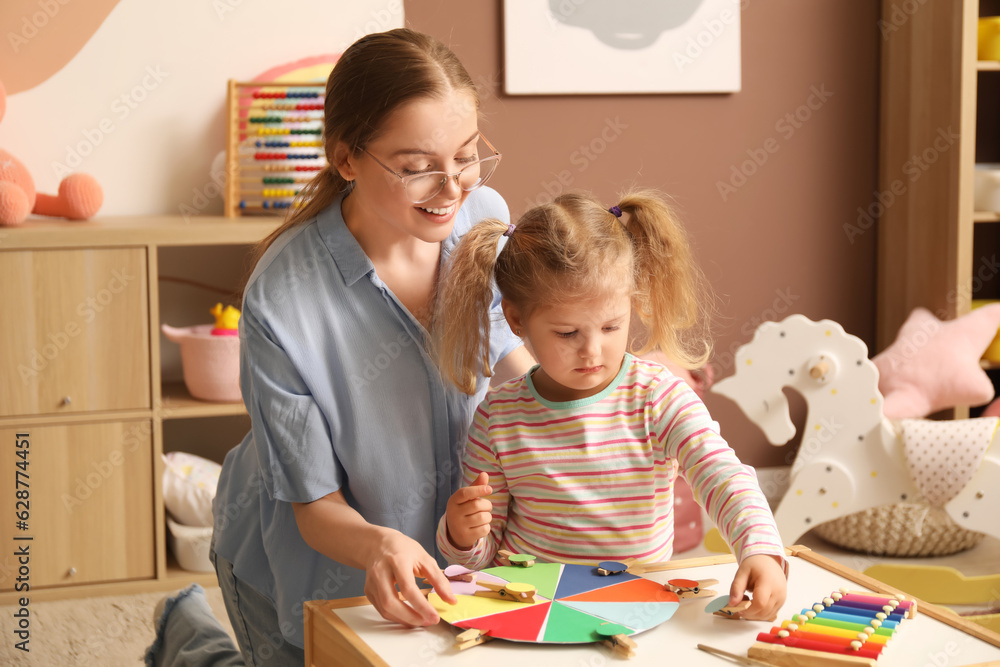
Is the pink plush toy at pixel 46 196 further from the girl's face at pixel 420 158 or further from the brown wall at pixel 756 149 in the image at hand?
the girl's face at pixel 420 158

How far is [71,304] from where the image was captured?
6.88ft

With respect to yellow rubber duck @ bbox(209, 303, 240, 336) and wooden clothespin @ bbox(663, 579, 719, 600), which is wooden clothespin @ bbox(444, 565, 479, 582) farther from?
yellow rubber duck @ bbox(209, 303, 240, 336)

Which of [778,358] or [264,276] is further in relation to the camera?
[778,358]

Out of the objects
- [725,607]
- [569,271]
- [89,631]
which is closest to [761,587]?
[725,607]

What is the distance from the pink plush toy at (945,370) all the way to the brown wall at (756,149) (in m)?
0.37

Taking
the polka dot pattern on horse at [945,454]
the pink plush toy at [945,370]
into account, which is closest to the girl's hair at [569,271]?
the polka dot pattern on horse at [945,454]

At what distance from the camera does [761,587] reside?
0.83 m

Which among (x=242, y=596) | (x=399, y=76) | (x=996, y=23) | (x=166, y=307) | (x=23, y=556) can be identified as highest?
(x=996, y=23)

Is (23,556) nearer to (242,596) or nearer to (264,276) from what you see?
(242,596)

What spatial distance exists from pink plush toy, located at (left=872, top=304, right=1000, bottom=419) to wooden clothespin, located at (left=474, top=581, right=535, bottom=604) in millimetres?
1805

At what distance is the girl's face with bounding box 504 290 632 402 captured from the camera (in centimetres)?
107

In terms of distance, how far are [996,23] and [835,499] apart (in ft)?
4.36

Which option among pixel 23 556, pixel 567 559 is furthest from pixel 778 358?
pixel 23 556

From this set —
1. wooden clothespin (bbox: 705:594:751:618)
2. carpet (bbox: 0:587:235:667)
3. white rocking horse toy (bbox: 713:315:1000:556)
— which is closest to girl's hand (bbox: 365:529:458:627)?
wooden clothespin (bbox: 705:594:751:618)
